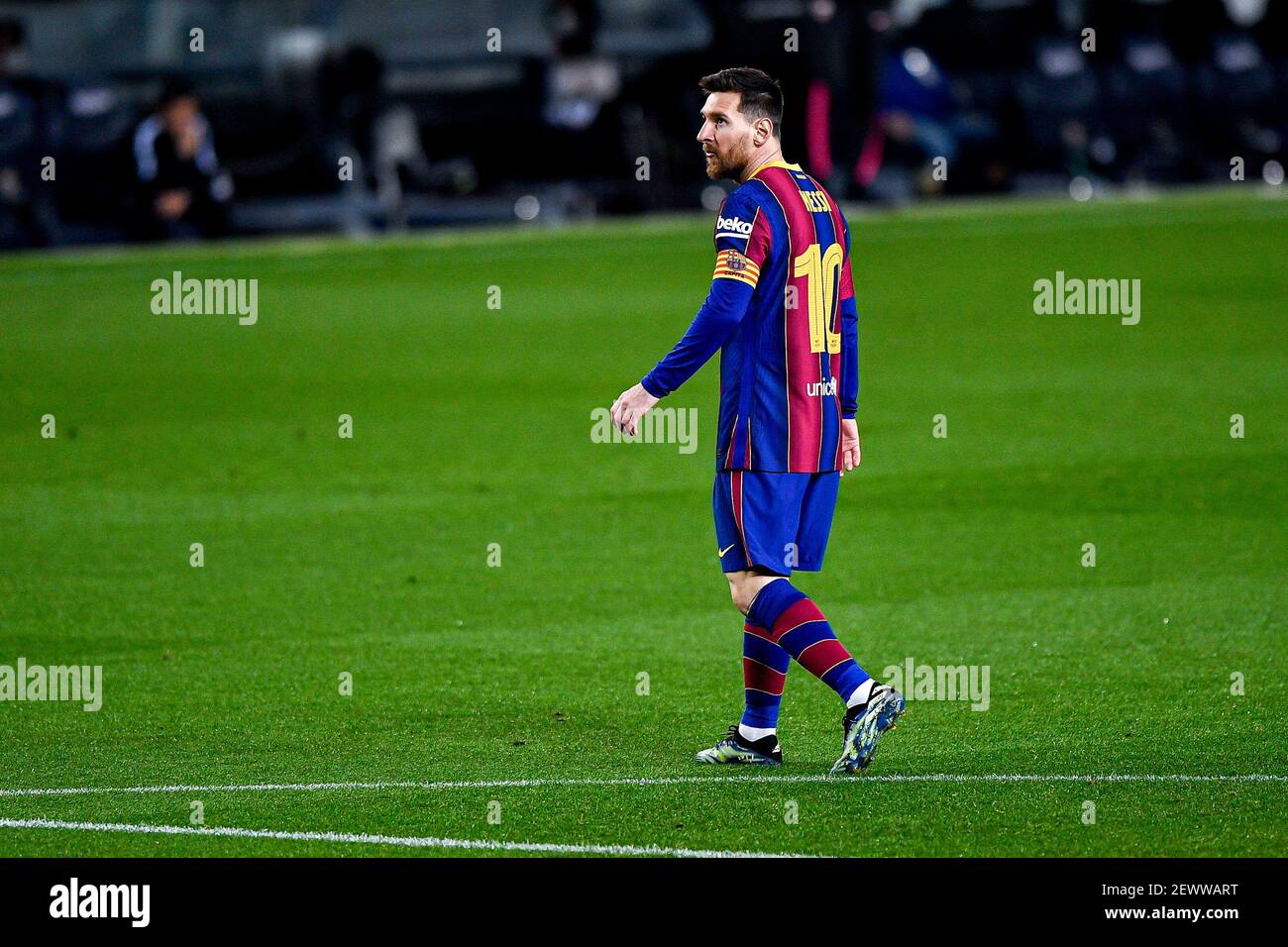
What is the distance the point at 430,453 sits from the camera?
15133 mm

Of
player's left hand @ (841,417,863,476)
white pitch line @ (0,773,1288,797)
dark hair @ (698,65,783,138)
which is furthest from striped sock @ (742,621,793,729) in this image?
dark hair @ (698,65,783,138)

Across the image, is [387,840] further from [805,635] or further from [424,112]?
[424,112]

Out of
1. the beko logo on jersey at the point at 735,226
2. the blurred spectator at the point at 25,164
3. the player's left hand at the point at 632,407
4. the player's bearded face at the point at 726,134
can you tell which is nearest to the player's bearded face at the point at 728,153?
the player's bearded face at the point at 726,134

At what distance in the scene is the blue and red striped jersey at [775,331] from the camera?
7.14 metres

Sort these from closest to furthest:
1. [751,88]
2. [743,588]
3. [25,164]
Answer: [751,88]
[743,588]
[25,164]

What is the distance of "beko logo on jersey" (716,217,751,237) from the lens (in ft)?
23.5

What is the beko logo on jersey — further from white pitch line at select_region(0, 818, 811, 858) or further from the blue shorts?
white pitch line at select_region(0, 818, 811, 858)

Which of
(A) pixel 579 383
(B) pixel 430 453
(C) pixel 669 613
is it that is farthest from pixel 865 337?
(C) pixel 669 613

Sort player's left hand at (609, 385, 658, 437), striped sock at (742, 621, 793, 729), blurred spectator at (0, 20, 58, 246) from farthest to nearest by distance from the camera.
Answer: blurred spectator at (0, 20, 58, 246) < striped sock at (742, 621, 793, 729) < player's left hand at (609, 385, 658, 437)

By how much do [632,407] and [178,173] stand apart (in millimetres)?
22831

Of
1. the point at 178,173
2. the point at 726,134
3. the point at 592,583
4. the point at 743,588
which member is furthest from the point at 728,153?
the point at 178,173

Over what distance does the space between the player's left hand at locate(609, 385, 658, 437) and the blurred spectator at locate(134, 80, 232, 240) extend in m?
21.7

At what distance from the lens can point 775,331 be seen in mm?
7297

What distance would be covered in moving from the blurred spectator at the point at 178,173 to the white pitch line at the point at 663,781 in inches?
840
